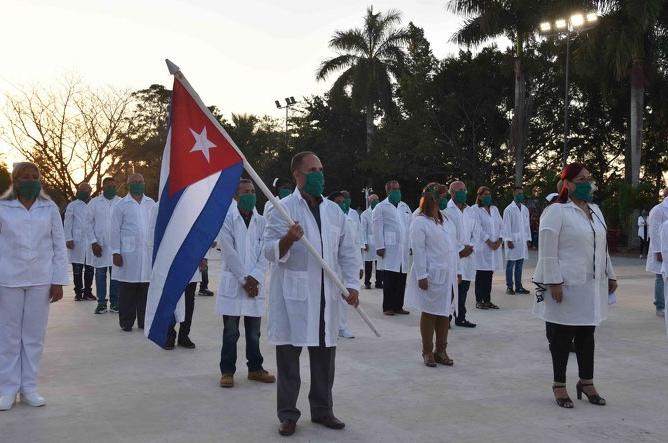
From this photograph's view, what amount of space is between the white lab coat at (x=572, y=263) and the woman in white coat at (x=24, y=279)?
4145mm

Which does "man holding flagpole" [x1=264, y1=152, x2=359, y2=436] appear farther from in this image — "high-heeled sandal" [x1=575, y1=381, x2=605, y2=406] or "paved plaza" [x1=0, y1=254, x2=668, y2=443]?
"high-heeled sandal" [x1=575, y1=381, x2=605, y2=406]

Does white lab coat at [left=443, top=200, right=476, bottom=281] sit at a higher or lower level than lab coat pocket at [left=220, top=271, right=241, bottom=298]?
higher

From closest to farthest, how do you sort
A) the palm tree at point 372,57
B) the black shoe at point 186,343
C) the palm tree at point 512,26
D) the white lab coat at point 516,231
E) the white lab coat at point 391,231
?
the black shoe at point 186,343 < the white lab coat at point 391,231 < the white lab coat at point 516,231 < the palm tree at point 512,26 < the palm tree at point 372,57

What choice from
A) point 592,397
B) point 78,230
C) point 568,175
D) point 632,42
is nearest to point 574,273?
point 568,175

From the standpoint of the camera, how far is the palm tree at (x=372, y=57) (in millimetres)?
47469

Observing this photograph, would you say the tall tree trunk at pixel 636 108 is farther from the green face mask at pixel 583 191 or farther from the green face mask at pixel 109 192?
the green face mask at pixel 583 191

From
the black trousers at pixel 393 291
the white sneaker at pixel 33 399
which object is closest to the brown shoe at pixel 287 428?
the white sneaker at pixel 33 399

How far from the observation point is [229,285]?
7117mm

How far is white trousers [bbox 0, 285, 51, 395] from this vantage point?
6168mm

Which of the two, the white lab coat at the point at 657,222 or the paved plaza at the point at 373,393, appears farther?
the white lab coat at the point at 657,222

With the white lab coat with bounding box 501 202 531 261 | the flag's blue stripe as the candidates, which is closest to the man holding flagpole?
the flag's blue stripe

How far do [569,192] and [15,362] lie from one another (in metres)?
4.91

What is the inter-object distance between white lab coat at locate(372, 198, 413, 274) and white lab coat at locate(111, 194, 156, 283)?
414cm

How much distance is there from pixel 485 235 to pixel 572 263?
6533 millimetres
